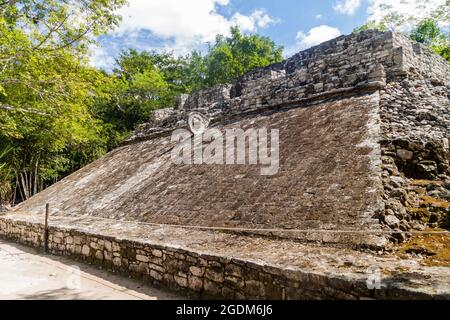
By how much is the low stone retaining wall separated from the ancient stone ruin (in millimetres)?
14

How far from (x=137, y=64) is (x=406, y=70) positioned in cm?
2463

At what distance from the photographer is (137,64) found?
1084 inches

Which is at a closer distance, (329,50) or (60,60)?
(329,50)

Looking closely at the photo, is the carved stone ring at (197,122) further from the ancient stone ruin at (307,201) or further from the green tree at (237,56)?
the green tree at (237,56)

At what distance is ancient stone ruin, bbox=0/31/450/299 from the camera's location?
3.28 m

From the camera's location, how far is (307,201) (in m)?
Answer: 4.32

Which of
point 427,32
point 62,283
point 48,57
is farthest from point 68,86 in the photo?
point 427,32

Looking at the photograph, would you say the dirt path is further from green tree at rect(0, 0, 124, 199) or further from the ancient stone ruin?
green tree at rect(0, 0, 124, 199)

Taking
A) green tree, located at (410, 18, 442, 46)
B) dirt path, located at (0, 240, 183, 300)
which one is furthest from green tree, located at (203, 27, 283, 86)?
dirt path, located at (0, 240, 183, 300)

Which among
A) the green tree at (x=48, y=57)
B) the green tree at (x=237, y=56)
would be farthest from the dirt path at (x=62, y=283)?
the green tree at (x=237, y=56)
